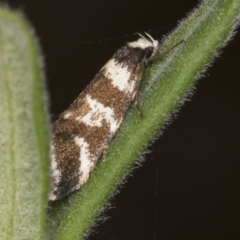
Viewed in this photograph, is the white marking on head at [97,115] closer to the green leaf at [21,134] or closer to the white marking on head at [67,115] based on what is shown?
the white marking on head at [67,115]

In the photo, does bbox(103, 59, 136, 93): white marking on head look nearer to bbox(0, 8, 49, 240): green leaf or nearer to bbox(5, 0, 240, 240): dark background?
bbox(0, 8, 49, 240): green leaf

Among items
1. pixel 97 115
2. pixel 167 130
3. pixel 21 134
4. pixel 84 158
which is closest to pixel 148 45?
pixel 97 115

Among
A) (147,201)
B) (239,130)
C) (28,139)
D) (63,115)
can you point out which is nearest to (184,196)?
(147,201)

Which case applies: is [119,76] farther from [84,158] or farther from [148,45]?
[84,158]

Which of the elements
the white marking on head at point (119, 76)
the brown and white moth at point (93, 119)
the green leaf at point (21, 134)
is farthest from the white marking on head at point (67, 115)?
the green leaf at point (21, 134)

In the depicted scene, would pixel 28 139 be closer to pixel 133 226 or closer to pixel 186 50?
pixel 186 50

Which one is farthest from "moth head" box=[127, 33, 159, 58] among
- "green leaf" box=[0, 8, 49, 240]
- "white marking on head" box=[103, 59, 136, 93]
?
"green leaf" box=[0, 8, 49, 240]
